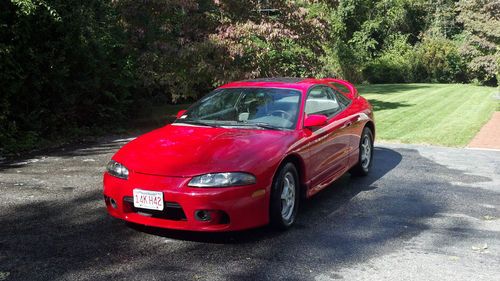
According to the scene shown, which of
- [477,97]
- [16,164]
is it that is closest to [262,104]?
[16,164]

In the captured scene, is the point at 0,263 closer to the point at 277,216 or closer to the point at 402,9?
the point at 277,216

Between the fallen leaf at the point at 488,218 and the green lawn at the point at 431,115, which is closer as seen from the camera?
the fallen leaf at the point at 488,218

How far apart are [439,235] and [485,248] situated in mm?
440

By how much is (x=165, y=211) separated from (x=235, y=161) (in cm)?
74

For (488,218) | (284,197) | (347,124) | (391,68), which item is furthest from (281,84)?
(391,68)

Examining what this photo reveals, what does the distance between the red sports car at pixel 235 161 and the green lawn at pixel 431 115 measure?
5.54m

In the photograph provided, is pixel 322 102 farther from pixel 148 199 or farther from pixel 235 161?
pixel 148 199

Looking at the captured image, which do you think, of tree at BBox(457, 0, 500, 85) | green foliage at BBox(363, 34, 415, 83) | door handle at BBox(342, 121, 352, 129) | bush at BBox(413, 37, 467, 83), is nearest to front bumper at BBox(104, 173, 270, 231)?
door handle at BBox(342, 121, 352, 129)

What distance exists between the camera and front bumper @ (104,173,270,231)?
14.0 feet

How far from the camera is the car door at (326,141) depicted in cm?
546

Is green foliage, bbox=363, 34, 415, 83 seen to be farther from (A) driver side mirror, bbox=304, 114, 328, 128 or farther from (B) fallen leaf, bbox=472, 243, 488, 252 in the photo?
(B) fallen leaf, bbox=472, 243, 488, 252

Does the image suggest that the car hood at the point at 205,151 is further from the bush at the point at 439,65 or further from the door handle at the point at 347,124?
the bush at the point at 439,65

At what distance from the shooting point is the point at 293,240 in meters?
4.65

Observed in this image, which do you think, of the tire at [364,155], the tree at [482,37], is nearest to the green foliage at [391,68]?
the tree at [482,37]
